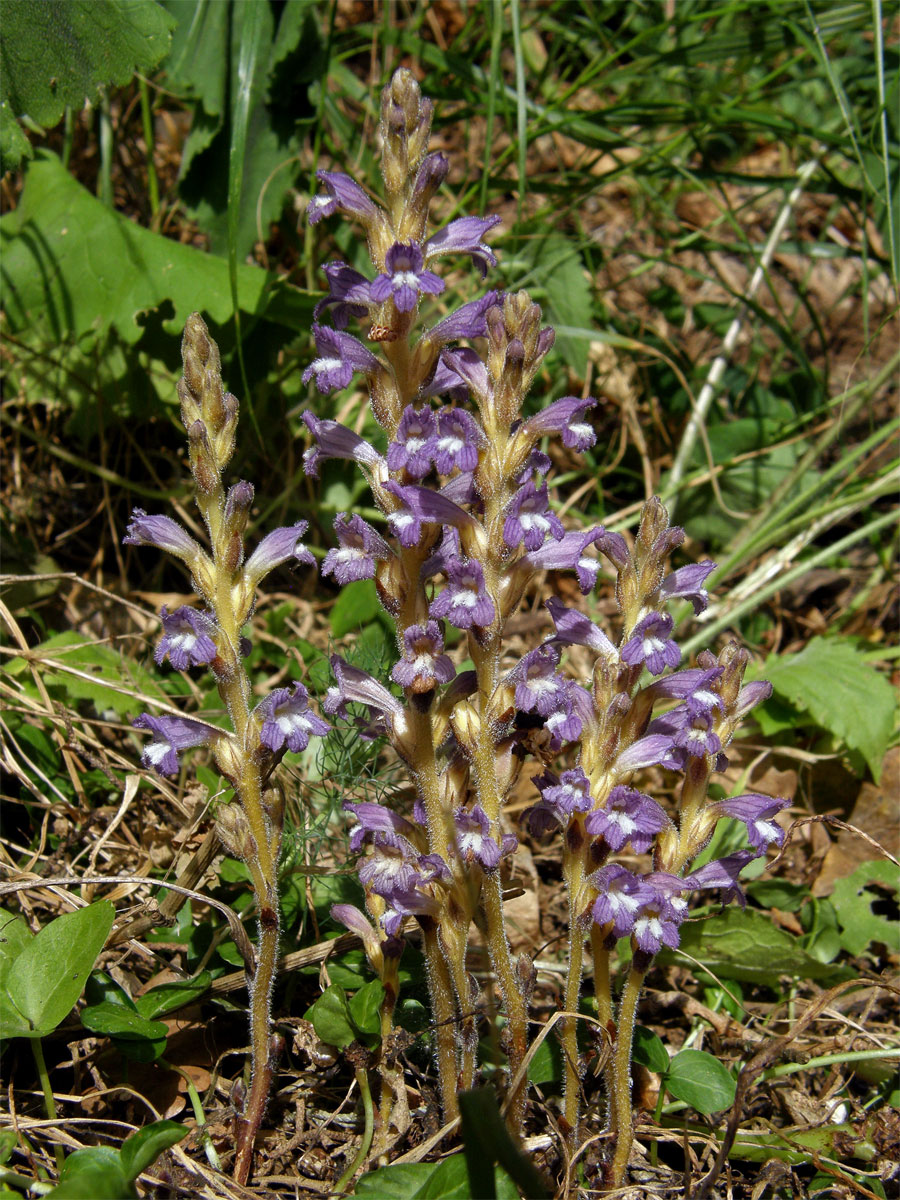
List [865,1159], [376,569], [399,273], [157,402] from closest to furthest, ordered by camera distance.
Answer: [399,273]
[376,569]
[865,1159]
[157,402]

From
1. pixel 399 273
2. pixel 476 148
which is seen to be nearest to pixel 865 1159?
pixel 399 273

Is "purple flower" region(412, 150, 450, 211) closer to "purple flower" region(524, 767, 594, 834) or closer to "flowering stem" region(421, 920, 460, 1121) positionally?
"purple flower" region(524, 767, 594, 834)

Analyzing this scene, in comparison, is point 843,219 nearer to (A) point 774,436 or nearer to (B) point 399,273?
(A) point 774,436

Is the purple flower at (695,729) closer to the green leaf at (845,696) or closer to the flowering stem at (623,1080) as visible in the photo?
the flowering stem at (623,1080)

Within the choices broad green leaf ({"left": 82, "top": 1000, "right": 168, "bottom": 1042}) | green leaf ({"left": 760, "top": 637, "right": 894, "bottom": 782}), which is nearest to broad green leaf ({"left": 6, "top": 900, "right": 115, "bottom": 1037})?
broad green leaf ({"left": 82, "top": 1000, "right": 168, "bottom": 1042})

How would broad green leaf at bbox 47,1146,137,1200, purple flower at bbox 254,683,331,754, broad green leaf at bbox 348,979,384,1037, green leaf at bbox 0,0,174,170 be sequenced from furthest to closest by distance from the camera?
green leaf at bbox 0,0,174,170
broad green leaf at bbox 348,979,384,1037
purple flower at bbox 254,683,331,754
broad green leaf at bbox 47,1146,137,1200

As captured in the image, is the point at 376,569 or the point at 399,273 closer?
the point at 399,273

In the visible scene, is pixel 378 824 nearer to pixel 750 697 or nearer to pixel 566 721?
pixel 566 721

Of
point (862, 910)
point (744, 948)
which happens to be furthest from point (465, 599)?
point (862, 910)
